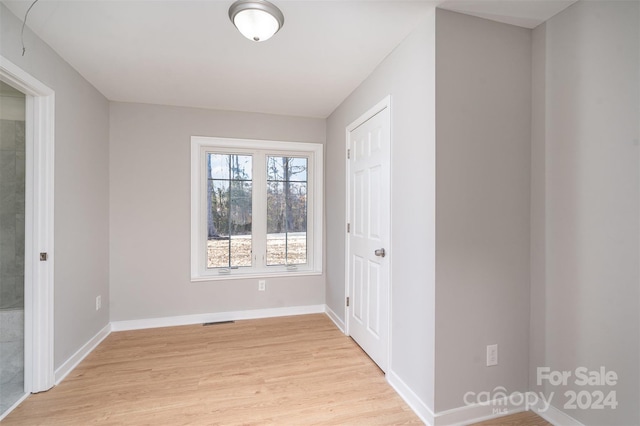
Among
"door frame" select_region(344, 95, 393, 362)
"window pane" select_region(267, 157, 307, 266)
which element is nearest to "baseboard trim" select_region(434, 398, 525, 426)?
"door frame" select_region(344, 95, 393, 362)

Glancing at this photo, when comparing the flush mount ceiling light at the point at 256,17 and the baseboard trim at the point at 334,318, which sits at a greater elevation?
the flush mount ceiling light at the point at 256,17

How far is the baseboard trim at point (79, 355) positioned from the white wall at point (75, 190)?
0.14ft

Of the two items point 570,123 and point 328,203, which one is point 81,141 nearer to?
point 328,203

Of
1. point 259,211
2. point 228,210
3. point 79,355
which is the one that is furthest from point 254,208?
point 79,355

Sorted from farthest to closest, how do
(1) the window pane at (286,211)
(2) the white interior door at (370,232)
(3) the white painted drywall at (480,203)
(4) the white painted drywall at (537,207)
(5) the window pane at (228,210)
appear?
(1) the window pane at (286,211)
(5) the window pane at (228,210)
(2) the white interior door at (370,232)
(4) the white painted drywall at (537,207)
(3) the white painted drywall at (480,203)

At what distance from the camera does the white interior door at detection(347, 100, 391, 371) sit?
2287 millimetres

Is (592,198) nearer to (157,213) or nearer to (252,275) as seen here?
(252,275)

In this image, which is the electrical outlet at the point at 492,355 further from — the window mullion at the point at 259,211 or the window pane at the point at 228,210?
the window pane at the point at 228,210

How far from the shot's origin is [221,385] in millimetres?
2146

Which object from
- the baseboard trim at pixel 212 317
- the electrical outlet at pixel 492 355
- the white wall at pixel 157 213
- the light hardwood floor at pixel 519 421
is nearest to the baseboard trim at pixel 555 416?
the light hardwood floor at pixel 519 421

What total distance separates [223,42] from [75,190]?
1.68 m

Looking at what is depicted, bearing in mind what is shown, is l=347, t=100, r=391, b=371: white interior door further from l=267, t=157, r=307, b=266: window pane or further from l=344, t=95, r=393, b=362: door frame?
l=267, t=157, r=307, b=266: window pane

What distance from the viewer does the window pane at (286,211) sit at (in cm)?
361

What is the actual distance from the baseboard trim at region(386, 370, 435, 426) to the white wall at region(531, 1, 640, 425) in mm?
753
